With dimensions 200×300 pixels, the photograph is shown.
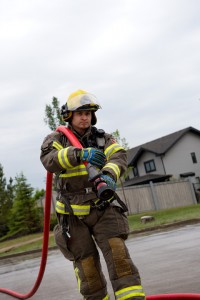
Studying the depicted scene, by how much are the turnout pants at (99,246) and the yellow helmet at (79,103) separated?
2.68 feet

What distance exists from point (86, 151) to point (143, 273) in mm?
3380

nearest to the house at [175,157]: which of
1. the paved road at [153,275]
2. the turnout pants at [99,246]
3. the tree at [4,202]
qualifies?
the tree at [4,202]

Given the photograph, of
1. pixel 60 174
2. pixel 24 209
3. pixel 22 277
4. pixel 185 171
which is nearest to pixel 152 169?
pixel 185 171

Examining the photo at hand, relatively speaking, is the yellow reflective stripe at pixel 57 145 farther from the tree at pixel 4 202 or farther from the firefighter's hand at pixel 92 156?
the tree at pixel 4 202

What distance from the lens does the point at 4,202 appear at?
29562 millimetres

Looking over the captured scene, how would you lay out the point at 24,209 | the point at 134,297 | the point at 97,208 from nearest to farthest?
1. the point at 134,297
2. the point at 97,208
3. the point at 24,209

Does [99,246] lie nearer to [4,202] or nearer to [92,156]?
[92,156]

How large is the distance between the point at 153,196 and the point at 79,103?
2616cm

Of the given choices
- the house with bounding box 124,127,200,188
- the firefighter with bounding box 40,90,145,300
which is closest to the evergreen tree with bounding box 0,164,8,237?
the house with bounding box 124,127,200,188

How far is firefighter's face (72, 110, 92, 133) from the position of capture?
384cm

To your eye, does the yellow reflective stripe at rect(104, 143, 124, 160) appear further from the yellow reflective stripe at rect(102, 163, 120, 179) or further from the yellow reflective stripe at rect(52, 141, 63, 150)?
the yellow reflective stripe at rect(52, 141, 63, 150)

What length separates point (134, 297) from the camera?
10.9 ft

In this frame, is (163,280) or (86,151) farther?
(163,280)

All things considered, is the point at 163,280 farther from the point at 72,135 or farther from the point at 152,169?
the point at 152,169
